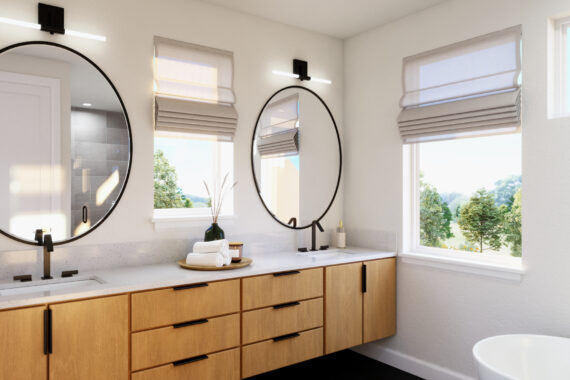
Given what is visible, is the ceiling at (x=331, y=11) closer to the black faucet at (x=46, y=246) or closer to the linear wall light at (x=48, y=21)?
the linear wall light at (x=48, y=21)

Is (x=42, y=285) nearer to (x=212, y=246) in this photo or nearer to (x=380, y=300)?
(x=212, y=246)

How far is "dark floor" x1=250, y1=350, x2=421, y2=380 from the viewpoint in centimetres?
300

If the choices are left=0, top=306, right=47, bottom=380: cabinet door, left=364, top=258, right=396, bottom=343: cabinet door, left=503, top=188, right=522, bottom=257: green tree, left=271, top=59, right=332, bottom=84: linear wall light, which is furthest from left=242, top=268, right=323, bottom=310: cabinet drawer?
left=271, top=59, right=332, bottom=84: linear wall light

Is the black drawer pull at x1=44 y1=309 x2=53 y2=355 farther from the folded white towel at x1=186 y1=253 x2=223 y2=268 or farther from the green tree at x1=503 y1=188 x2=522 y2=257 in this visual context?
the green tree at x1=503 y1=188 x2=522 y2=257

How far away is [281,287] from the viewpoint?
259cm

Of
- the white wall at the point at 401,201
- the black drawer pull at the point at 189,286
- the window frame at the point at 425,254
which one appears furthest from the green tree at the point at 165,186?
the window frame at the point at 425,254

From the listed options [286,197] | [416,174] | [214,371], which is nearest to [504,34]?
[416,174]

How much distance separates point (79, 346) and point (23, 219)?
79 centimetres

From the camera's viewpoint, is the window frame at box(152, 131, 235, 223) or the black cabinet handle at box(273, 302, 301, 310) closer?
the black cabinet handle at box(273, 302, 301, 310)

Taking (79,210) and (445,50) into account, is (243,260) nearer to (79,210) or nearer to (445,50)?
(79,210)

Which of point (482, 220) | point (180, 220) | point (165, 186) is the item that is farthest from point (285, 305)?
point (482, 220)

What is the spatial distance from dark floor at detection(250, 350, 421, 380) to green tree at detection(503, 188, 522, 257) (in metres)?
1.15

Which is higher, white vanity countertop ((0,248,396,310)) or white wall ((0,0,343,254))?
white wall ((0,0,343,254))

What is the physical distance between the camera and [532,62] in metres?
2.42
